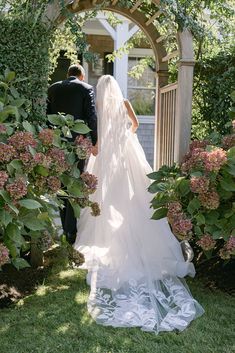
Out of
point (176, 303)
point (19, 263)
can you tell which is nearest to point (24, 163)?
point (19, 263)

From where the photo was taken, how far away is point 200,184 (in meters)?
2.77

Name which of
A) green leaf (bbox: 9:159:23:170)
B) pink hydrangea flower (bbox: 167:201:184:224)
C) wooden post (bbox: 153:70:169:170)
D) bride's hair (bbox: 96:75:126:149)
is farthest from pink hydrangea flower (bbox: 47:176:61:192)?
wooden post (bbox: 153:70:169:170)

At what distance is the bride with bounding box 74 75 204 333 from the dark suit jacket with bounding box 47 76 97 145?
0.10 m

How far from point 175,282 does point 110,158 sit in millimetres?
1324

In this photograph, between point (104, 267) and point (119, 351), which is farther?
point (104, 267)

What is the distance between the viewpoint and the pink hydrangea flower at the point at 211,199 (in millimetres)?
2838

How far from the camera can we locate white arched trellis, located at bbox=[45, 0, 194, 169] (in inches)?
156

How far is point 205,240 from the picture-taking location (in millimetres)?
2941

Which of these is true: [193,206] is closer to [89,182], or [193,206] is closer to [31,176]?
[89,182]

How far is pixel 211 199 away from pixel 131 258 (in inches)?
44.8

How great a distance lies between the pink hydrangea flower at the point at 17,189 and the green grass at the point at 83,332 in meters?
0.96

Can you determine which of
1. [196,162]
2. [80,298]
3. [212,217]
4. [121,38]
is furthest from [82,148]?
[121,38]

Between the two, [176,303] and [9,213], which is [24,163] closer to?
[9,213]

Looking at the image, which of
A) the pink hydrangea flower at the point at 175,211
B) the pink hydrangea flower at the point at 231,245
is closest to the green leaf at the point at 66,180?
the pink hydrangea flower at the point at 175,211
